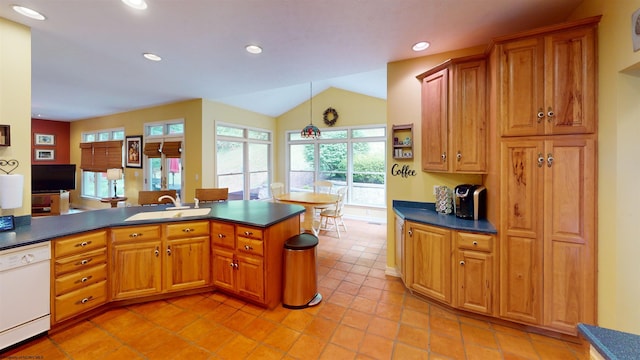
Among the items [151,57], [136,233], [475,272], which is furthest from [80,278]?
[475,272]

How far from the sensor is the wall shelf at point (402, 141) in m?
2.99

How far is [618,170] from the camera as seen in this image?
1691 millimetres

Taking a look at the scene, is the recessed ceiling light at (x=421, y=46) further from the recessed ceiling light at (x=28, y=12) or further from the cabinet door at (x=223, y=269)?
the recessed ceiling light at (x=28, y=12)

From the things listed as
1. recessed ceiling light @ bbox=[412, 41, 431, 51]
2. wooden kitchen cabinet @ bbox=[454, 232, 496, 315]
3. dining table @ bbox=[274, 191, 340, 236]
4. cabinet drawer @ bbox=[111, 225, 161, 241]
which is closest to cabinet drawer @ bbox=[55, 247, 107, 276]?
cabinet drawer @ bbox=[111, 225, 161, 241]

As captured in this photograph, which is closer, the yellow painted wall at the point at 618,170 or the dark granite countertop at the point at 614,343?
the dark granite countertop at the point at 614,343

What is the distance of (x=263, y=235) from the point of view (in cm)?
231

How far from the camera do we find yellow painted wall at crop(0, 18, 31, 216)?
211 cm

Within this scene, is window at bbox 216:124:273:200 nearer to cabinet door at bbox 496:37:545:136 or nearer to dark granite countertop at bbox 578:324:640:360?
cabinet door at bbox 496:37:545:136

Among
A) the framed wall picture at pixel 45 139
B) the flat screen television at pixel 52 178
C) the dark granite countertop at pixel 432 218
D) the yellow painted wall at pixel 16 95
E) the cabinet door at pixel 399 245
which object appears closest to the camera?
the yellow painted wall at pixel 16 95

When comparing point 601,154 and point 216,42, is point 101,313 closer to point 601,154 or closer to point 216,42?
point 216,42

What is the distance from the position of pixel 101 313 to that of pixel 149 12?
271 cm

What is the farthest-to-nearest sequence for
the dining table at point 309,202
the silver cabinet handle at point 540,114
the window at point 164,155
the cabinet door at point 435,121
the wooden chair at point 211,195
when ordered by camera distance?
the window at point 164,155 → the dining table at point 309,202 → the wooden chair at point 211,195 → the cabinet door at point 435,121 → the silver cabinet handle at point 540,114

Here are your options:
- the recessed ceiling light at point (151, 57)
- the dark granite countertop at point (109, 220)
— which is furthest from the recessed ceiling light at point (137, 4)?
the dark granite countertop at point (109, 220)

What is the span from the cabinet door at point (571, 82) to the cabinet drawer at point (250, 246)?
2607mm
